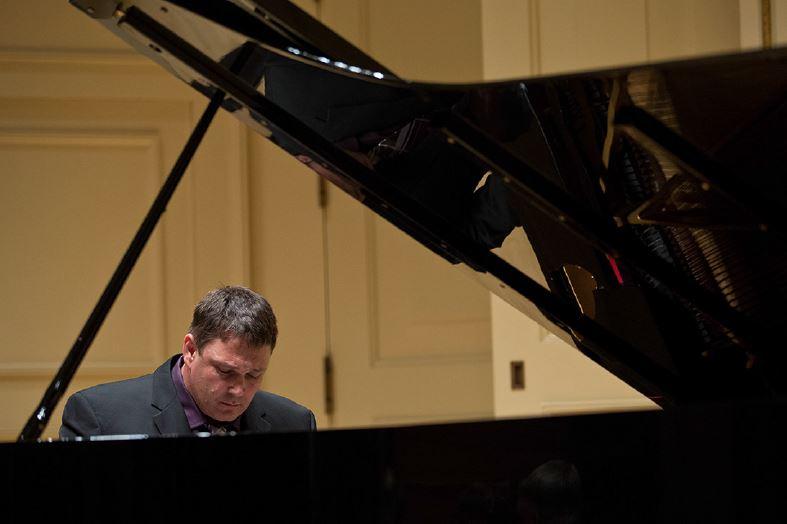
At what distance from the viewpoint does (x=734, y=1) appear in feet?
9.57

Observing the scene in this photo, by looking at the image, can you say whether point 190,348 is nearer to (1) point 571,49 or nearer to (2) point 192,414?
(2) point 192,414

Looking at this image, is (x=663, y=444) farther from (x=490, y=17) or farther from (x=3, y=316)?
(x=3, y=316)

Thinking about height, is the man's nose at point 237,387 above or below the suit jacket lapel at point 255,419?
above

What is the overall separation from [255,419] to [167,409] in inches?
7.2

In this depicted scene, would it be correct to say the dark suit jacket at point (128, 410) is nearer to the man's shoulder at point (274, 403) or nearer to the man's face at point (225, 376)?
the man's face at point (225, 376)

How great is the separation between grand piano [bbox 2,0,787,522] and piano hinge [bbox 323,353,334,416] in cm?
142

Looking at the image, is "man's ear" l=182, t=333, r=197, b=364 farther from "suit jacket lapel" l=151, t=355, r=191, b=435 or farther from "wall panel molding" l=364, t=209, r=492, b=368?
"wall panel molding" l=364, t=209, r=492, b=368

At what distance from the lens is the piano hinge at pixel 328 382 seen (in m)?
3.03

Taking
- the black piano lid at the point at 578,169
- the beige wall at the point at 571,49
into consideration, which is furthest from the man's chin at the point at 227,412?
the beige wall at the point at 571,49

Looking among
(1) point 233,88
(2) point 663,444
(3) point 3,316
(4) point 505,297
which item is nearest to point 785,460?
(2) point 663,444

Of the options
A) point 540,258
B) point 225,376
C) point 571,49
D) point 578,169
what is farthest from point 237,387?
point 571,49

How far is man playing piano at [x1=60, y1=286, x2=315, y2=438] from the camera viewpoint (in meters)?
1.74

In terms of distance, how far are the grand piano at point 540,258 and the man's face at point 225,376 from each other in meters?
0.22

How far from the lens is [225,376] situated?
5.69 feet
